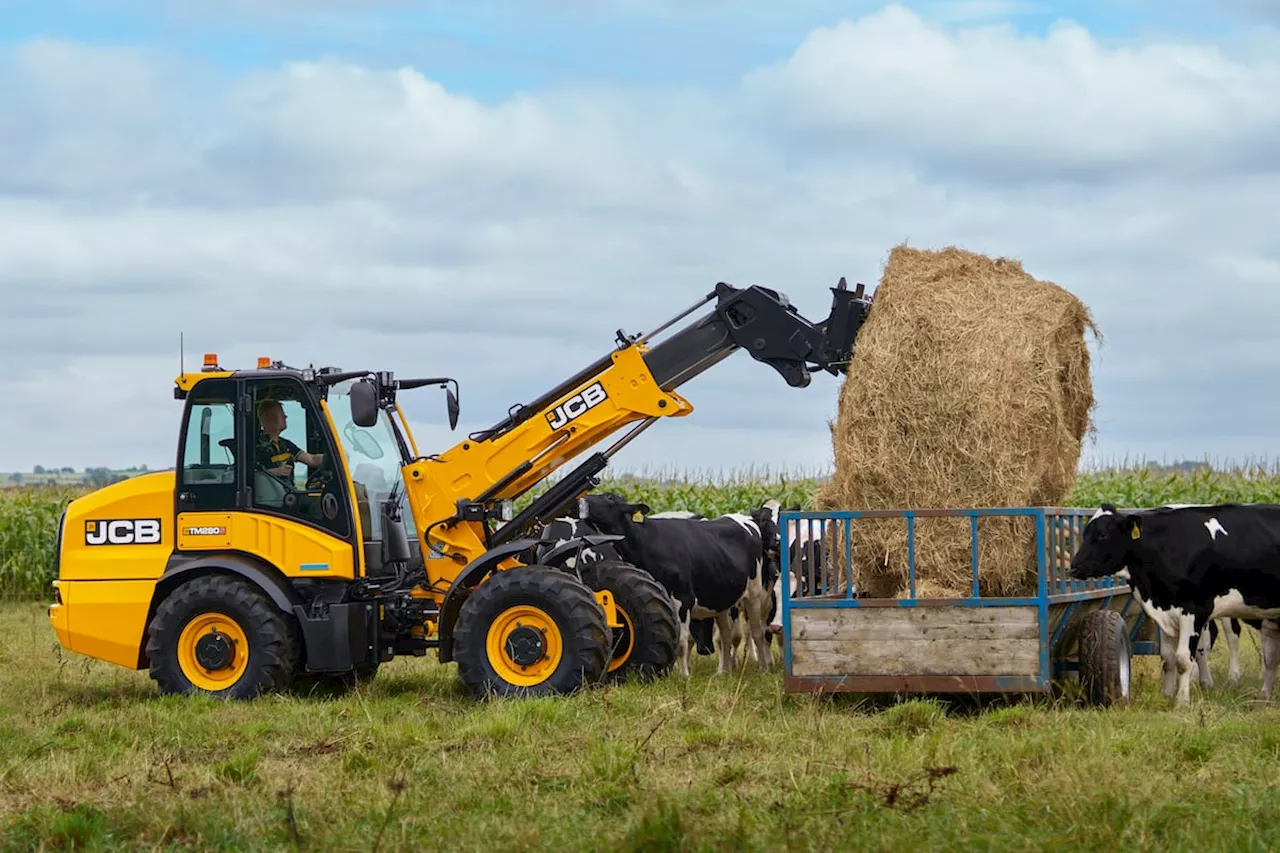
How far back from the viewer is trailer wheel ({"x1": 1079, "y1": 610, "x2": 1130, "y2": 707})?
11719 millimetres

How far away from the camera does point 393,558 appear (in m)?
13.6

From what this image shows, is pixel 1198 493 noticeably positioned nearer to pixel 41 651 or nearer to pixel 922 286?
pixel 922 286

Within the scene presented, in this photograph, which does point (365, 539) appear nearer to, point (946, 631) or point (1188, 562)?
point (946, 631)

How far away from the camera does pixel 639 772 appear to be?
8906mm

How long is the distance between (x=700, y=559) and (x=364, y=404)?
14.6 feet

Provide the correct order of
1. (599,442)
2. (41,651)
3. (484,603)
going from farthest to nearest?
(41,651), (599,442), (484,603)

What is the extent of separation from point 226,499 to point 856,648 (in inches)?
209

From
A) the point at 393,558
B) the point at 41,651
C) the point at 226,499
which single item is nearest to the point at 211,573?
the point at 226,499

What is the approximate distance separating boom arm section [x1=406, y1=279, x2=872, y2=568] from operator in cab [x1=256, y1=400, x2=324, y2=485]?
0.96m

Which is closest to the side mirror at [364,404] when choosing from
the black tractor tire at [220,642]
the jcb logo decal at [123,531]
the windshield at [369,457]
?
the windshield at [369,457]

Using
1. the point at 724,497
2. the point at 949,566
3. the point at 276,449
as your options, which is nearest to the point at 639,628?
the point at 949,566

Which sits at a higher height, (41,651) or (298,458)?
(298,458)

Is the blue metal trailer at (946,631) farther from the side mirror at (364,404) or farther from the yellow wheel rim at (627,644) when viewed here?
the side mirror at (364,404)

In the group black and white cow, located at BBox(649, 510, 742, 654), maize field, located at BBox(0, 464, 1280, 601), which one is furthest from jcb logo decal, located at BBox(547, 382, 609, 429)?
maize field, located at BBox(0, 464, 1280, 601)
